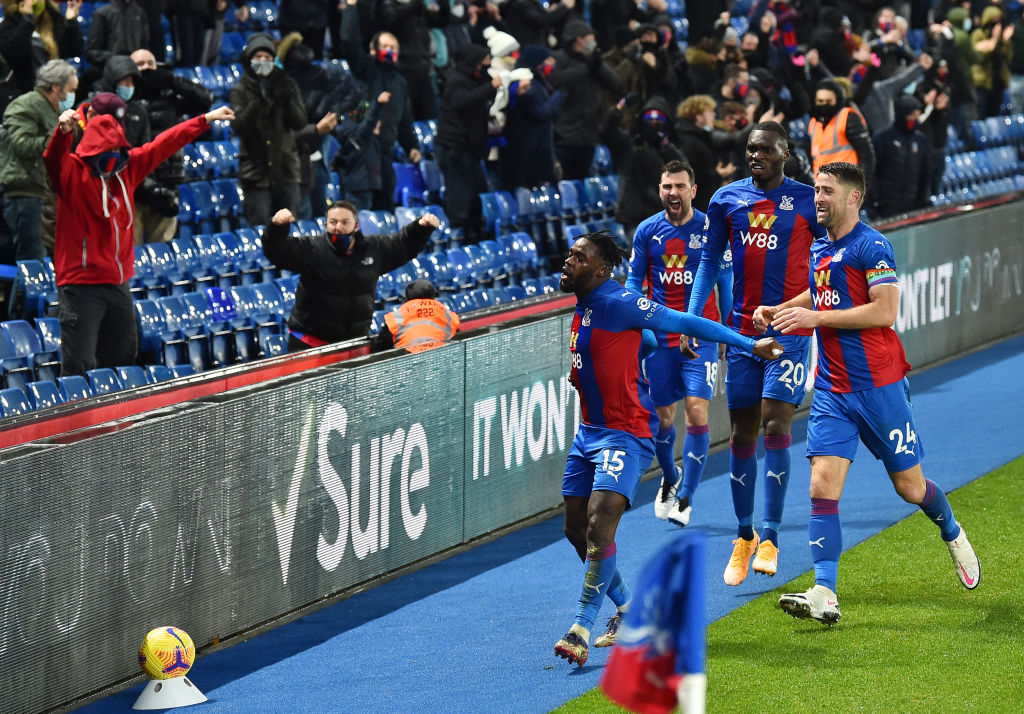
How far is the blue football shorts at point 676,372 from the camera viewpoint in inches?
386

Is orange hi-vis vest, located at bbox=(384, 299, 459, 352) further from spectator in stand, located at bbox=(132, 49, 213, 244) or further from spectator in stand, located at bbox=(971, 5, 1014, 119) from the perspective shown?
spectator in stand, located at bbox=(971, 5, 1014, 119)

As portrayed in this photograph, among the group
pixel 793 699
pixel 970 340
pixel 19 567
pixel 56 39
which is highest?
pixel 56 39

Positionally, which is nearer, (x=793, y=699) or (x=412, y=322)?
(x=793, y=699)

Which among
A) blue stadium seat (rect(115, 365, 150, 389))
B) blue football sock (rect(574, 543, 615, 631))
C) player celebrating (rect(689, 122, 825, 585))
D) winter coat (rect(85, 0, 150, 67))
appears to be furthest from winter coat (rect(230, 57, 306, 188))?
blue football sock (rect(574, 543, 615, 631))

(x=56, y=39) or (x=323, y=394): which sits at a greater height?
(x=56, y=39)

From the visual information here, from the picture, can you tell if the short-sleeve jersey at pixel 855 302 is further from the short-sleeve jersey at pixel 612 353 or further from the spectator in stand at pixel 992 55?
the spectator in stand at pixel 992 55

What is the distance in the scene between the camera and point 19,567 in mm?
6387

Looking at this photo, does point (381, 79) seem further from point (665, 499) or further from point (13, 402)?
point (13, 402)

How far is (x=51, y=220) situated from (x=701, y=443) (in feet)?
16.4

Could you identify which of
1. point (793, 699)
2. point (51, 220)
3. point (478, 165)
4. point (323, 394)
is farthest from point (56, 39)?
point (793, 699)

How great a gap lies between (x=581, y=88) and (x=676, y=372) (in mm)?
6755

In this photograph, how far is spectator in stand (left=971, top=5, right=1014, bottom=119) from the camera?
23562 millimetres

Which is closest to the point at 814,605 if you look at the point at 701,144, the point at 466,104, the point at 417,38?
the point at 701,144

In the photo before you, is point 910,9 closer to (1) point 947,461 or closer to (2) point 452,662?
(1) point 947,461
